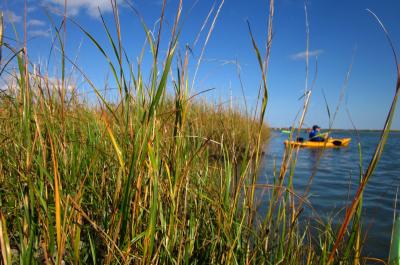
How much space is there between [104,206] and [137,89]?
21.1 inches

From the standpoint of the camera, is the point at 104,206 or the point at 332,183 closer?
the point at 104,206

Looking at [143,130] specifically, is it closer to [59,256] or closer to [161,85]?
[161,85]

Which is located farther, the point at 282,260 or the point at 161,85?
the point at 282,260

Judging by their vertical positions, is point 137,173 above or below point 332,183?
above

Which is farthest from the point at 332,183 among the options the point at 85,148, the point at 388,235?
the point at 85,148

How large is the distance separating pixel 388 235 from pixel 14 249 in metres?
4.16

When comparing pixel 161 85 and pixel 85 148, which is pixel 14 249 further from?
pixel 161 85

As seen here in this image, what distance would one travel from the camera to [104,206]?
119cm

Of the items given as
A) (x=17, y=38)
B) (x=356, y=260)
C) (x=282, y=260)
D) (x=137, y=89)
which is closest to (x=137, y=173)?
(x=137, y=89)

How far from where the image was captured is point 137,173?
3.28 ft

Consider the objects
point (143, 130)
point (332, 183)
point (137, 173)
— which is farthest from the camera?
point (332, 183)

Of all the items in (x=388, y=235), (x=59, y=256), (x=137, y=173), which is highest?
(x=137, y=173)

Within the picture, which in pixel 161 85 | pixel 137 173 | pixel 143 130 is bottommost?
pixel 137 173

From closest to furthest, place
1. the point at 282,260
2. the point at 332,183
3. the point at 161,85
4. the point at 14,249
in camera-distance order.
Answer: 1. the point at 161,85
2. the point at 282,260
3. the point at 14,249
4. the point at 332,183
